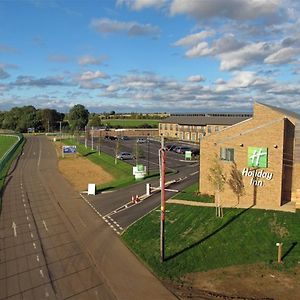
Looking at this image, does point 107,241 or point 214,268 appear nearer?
point 214,268

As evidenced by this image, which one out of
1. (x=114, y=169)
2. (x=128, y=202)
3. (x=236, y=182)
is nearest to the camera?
(x=236, y=182)

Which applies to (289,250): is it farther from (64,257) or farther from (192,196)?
(64,257)

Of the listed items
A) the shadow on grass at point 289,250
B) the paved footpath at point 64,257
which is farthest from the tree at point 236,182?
the paved footpath at point 64,257

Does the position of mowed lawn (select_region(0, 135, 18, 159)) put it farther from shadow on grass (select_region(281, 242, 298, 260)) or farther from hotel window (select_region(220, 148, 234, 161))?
shadow on grass (select_region(281, 242, 298, 260))

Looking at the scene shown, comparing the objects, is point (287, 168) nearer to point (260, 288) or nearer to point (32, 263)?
point (260, 288)

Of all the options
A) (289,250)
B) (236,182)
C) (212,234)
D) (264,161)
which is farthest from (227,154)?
(289,250)

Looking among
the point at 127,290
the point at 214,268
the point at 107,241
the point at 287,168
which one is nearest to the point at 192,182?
the point at 287,168
